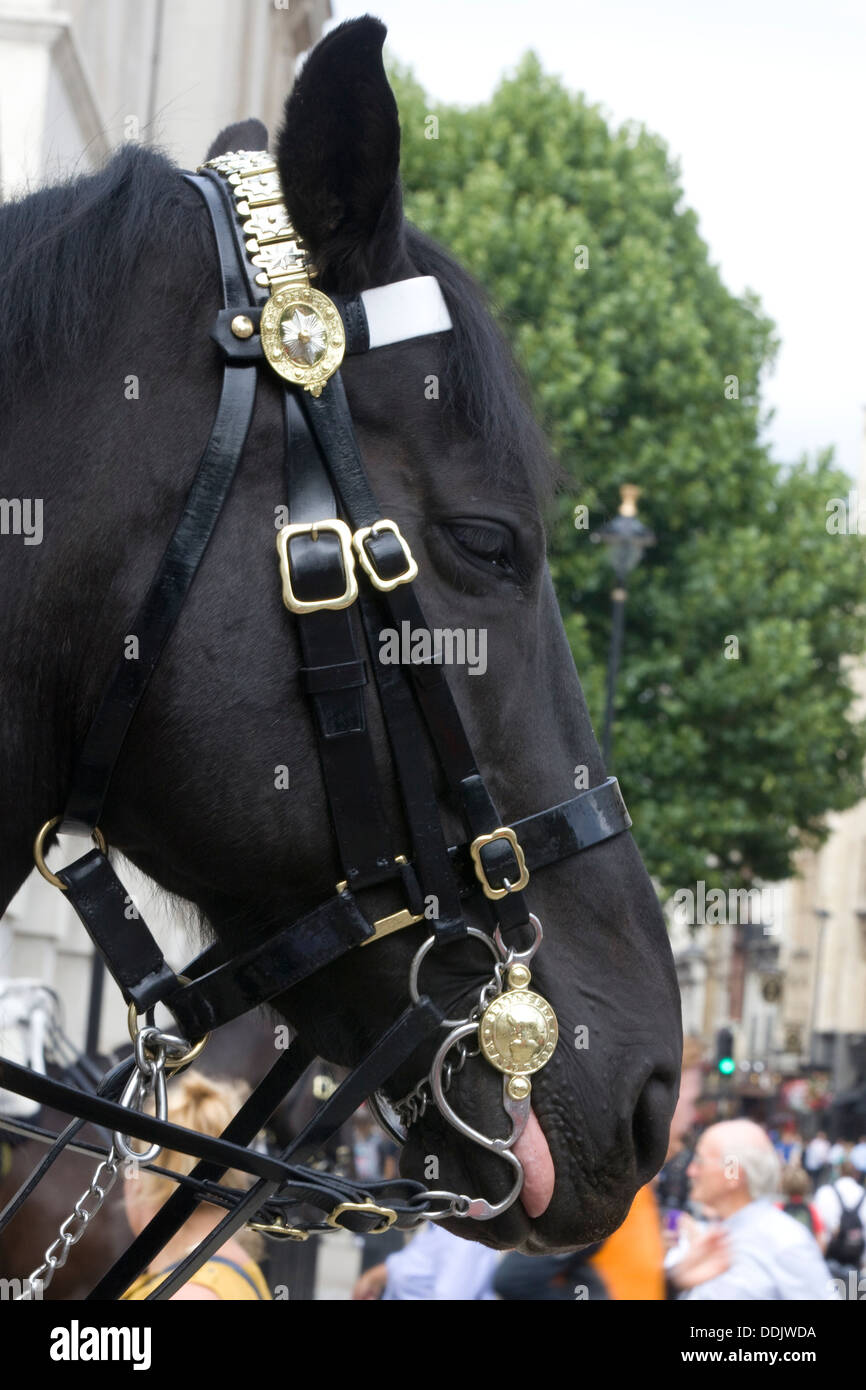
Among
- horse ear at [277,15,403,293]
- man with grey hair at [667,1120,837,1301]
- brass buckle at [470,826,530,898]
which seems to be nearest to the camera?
horse ear at [277,15,403,293]

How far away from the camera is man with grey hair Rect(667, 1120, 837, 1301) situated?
5.23 metres

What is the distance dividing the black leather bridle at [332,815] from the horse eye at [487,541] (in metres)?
0.13

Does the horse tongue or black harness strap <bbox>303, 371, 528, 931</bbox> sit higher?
black harness strap <bbox>303, 371, 528, 931</bbox>

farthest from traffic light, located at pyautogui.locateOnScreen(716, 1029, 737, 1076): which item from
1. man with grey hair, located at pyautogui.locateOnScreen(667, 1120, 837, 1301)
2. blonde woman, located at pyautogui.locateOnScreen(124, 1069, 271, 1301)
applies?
blonde woman, located at pyautogui.locateOnScreen(124, 1069, 271, 1301)

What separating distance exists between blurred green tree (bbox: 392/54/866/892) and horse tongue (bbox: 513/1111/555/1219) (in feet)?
58.2

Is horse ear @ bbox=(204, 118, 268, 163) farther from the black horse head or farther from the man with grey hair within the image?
the man with grey hair

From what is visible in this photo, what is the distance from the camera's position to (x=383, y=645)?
2152 mm

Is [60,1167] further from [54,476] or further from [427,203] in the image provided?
[427,203]

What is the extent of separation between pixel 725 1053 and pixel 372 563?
14.5 meters

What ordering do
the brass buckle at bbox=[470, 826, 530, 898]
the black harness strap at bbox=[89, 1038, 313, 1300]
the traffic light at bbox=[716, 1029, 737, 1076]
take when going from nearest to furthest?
the brass buckle at bbox=[470, 826, 530, 898] < the black harness strap at bbox=[89, 1038, 313, 1300] < the traffic light at bbox=[716, 1029, 737, 1076]

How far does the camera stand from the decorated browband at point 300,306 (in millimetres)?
2195

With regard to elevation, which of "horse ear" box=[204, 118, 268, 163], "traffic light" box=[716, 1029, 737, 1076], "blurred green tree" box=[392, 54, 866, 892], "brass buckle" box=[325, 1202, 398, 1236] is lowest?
"brass buckle" box=[325, 1202, 398, 1236]

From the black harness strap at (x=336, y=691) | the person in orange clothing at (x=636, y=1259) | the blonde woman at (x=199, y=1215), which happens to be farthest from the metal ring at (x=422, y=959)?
the person in orange clothing at (x=636, y=1259)

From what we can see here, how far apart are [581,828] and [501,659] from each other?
0.93 ft
